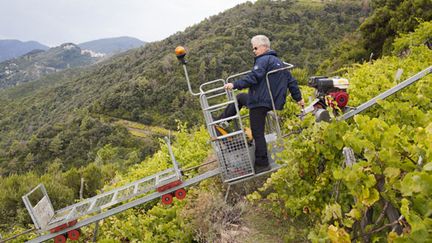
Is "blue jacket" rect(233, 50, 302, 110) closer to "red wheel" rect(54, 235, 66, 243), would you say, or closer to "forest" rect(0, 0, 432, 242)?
"forest" rect(0, 0, 432, 242)

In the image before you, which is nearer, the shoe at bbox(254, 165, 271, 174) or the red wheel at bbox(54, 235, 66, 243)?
the shoe at bbox(254, 165, 271, 174)

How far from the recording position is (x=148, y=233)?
5473mm

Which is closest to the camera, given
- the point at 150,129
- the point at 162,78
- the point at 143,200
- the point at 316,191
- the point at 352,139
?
the point at 352,139

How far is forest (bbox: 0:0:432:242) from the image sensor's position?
7.46 ft

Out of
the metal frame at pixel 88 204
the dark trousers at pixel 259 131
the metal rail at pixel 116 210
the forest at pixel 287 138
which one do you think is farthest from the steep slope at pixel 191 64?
the metal rail at pixel 116 210

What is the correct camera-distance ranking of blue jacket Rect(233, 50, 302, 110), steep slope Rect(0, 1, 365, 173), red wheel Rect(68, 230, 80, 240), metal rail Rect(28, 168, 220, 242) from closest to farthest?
blue jacket Rect(233, 50, 302, 110) < metal rail Rect(28, 168, 220, 242) < red wheel Rect(68, 230, 80, 240) < steep slope Rect(0, 1, 365, 173)

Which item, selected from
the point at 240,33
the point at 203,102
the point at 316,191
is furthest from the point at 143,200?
the point at 240,33

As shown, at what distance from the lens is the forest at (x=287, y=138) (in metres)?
2.27

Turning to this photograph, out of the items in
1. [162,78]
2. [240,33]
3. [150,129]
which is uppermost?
[240,33]

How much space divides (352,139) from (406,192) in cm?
94

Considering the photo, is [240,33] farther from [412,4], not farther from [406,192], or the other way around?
[406,192]

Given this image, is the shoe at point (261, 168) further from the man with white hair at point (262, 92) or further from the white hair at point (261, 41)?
the white hair at point (261, 41)

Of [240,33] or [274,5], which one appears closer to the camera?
[240,33]

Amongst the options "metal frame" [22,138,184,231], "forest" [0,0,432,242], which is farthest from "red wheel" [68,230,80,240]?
"forest" [0,0,432,242]
